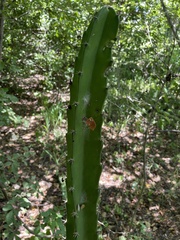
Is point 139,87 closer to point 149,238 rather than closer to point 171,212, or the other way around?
point 171,212

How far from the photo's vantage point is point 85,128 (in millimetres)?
1024

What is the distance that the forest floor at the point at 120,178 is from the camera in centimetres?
226

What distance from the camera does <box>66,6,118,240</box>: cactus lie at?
102 centimetres

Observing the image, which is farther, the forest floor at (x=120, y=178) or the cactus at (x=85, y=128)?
the forest floor at (x=120, y=178)

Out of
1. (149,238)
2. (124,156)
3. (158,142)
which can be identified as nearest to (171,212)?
(149,238)

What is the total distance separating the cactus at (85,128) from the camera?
1.02m

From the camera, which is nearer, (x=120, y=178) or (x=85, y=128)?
(x=85, y=128)

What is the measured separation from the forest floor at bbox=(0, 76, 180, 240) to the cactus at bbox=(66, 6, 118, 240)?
0.85 metres

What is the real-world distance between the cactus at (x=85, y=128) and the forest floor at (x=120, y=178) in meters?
0.85

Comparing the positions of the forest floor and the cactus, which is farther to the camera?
the forest floor

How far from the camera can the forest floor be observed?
2.26 metres

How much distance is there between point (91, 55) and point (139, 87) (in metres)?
2.48

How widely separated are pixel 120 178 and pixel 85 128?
1823 millimetres

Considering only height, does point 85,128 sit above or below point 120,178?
above
